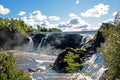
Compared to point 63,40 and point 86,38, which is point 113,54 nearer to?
point 86,38

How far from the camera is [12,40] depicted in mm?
92312

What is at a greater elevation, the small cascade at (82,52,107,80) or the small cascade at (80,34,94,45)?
the small cascade at (80,34,94,45)

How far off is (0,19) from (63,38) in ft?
128

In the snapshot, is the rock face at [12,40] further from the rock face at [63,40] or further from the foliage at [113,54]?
the foliage at [113,54]

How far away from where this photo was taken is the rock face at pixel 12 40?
9008cm

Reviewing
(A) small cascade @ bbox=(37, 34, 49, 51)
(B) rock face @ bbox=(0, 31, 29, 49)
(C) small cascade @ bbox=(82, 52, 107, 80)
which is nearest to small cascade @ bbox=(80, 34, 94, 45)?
(A) small cascade @ bbox=(37, 34, 49, 51)

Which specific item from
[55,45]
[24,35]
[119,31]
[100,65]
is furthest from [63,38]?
Answer: [119,31]

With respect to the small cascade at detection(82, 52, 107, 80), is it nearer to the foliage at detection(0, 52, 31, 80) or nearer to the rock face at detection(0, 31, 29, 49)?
the foliage at detection(0, 52, 31, 80)

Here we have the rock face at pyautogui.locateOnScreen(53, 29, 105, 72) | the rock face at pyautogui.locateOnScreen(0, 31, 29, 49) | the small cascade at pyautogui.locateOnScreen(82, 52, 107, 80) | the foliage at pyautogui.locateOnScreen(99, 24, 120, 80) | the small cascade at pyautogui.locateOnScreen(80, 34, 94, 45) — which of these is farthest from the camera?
the rock face at pyautogui.locateOnScreen(0, 31, 29, 49)

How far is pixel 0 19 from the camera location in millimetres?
113250

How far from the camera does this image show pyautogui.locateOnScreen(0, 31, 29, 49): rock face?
90.1 metres

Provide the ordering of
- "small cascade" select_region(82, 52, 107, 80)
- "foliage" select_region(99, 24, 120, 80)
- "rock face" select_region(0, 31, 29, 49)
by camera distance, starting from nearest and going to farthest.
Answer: "foliage" select_region(99, 24, 120, 80)
"small cascade" select_region(82, 52, 107, 80)
"rock face" select_region(0, 31, 29, 49)

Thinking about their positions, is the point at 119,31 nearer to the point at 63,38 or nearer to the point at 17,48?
the point at 63,38

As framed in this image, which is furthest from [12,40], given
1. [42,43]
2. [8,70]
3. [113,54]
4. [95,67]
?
[113,54]
